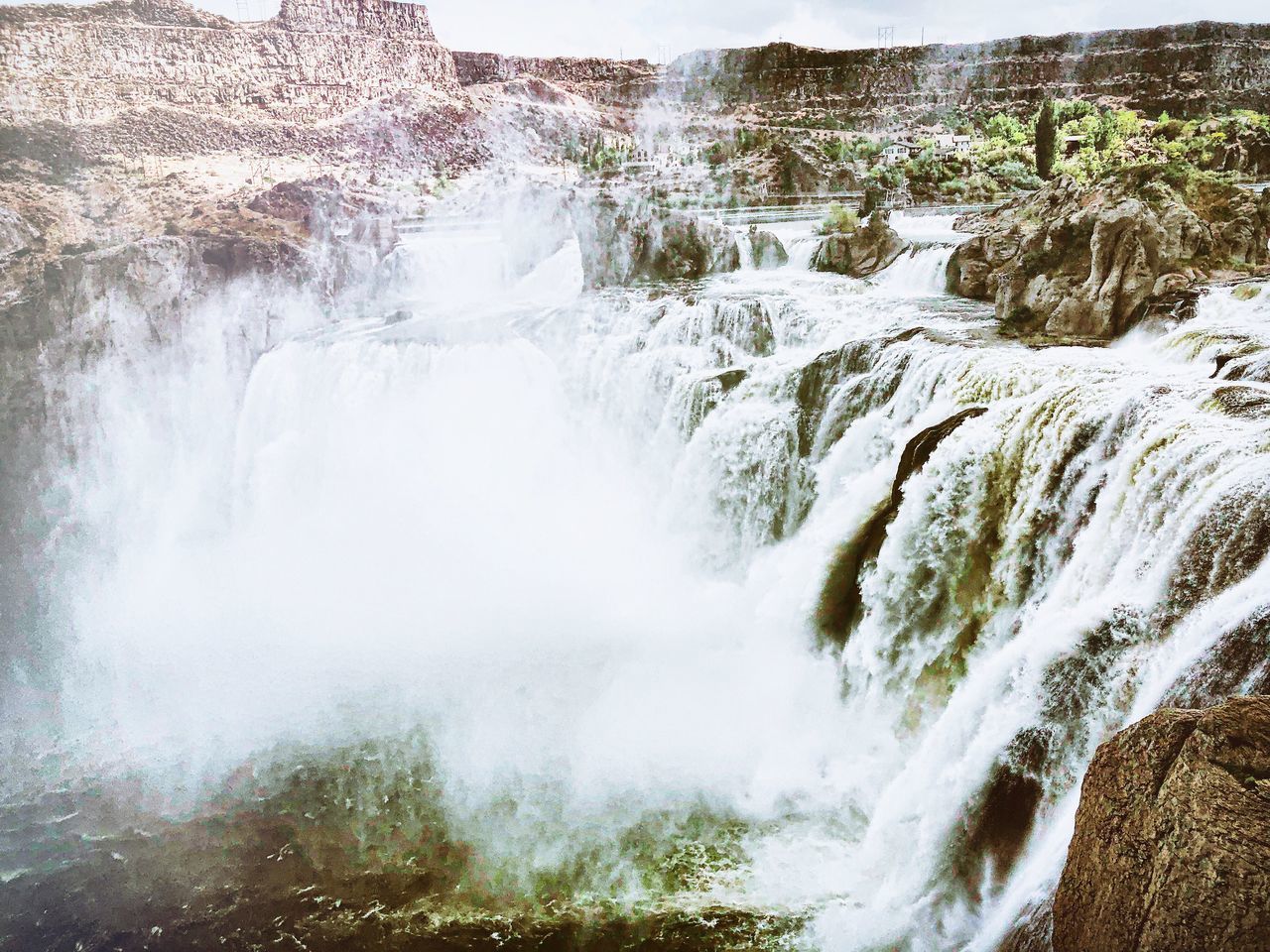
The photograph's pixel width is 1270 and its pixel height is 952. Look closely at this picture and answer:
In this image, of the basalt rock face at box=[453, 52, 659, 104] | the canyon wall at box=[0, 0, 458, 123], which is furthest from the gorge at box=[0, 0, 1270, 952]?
the basalt rock face at box=[453, 52, 659, 104]

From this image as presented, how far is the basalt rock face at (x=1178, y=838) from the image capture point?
2363 millimetres

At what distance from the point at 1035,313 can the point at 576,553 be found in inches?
232

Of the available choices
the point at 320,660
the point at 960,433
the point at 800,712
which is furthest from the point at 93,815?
the point at 960,433

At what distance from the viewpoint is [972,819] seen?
4.31 m

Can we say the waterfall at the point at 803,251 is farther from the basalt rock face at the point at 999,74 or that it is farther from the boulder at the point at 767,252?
the basalt rock face at the point at 999,74

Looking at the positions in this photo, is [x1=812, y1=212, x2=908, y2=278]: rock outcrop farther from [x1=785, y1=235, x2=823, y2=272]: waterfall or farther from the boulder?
the boulder

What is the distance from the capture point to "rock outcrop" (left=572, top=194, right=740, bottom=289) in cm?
1482

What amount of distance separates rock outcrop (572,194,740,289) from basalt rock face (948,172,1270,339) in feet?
20.2

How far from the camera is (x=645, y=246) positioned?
14.9 m

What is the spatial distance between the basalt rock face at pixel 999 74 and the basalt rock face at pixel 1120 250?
13726 millimetres

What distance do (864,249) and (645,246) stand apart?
13.0ft

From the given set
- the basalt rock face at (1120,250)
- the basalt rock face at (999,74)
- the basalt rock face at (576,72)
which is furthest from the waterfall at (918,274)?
the basalt rock face at (576,72)

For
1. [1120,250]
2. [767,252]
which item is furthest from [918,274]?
[1120,250]

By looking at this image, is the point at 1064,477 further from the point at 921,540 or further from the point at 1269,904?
the point at 1269,904
